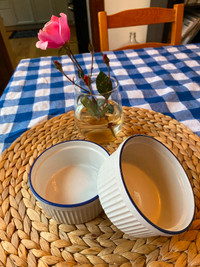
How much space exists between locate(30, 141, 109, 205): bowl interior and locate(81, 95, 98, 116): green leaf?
6 centimetres

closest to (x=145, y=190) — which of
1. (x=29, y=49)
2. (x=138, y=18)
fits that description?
(x=138, y=18)

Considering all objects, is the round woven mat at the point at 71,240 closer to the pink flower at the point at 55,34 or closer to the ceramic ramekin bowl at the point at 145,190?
the ceramic ramekin bowl at the point at 145,190

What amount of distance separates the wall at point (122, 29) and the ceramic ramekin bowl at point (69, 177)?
141 centimetres

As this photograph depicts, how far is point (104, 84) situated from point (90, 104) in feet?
0.13

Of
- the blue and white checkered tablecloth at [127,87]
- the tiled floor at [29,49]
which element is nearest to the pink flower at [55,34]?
the blue and white checkered tablecloth at [127,87]

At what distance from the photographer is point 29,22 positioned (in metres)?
3.01

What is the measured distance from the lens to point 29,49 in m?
2.39

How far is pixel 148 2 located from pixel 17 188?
1594 mm

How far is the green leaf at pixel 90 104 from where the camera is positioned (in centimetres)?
35

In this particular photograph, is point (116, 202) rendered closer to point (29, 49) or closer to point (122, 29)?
point (122, 29)

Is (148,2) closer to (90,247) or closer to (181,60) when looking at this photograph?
(181,60)

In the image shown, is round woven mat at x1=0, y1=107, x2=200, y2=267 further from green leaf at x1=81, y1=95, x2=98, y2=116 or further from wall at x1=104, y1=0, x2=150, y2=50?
wall at x1=104, y1=0, x2=150, y2=50

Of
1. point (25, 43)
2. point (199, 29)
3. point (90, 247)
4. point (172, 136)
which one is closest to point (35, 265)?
point (90, 247)

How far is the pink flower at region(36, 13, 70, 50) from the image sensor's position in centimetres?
28
